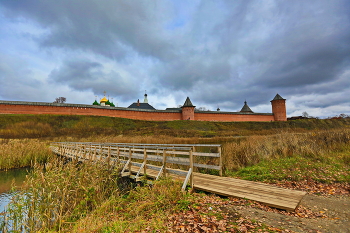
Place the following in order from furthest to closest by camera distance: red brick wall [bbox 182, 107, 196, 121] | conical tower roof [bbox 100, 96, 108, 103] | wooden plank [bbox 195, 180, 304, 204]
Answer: conical tower roof [bbox 100, 96, 108, 103] → red brick wall [bbox 182, 107, 196, 121] → wooden plank [bbox 195, 180, 304, 204]

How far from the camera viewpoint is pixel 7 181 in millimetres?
10234

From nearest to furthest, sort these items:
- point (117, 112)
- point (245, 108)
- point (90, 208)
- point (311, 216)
Result: point (311, 216)
point (90, 208)
point (117, 112)
point (245, 108)

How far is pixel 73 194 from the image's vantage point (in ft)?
17.9

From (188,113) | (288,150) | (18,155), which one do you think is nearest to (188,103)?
(188,113)

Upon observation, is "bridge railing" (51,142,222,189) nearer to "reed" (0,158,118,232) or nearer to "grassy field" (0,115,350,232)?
"grassy field" (0,115,350,232)

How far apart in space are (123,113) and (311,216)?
4388 centimetres

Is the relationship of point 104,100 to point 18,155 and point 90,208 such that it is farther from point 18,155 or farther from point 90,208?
point 90,208

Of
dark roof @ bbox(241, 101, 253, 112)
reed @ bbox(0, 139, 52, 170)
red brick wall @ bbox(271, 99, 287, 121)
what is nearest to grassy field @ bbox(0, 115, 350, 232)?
reed @ bbox(0, 139, 52, 170)

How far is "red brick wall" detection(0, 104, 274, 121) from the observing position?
119 feet

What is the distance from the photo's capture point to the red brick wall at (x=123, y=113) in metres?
36.2

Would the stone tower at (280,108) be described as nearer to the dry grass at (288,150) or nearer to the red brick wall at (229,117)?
the red brick wall at (229,117)

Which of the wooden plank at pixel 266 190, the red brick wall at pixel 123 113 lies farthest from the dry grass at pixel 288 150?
the red brick wall at pixel 123 113

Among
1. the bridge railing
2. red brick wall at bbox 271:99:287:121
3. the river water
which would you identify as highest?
red brick wall at bbox 271:99:287:121

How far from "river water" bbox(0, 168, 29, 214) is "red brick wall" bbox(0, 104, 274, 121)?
29978 millimetres
